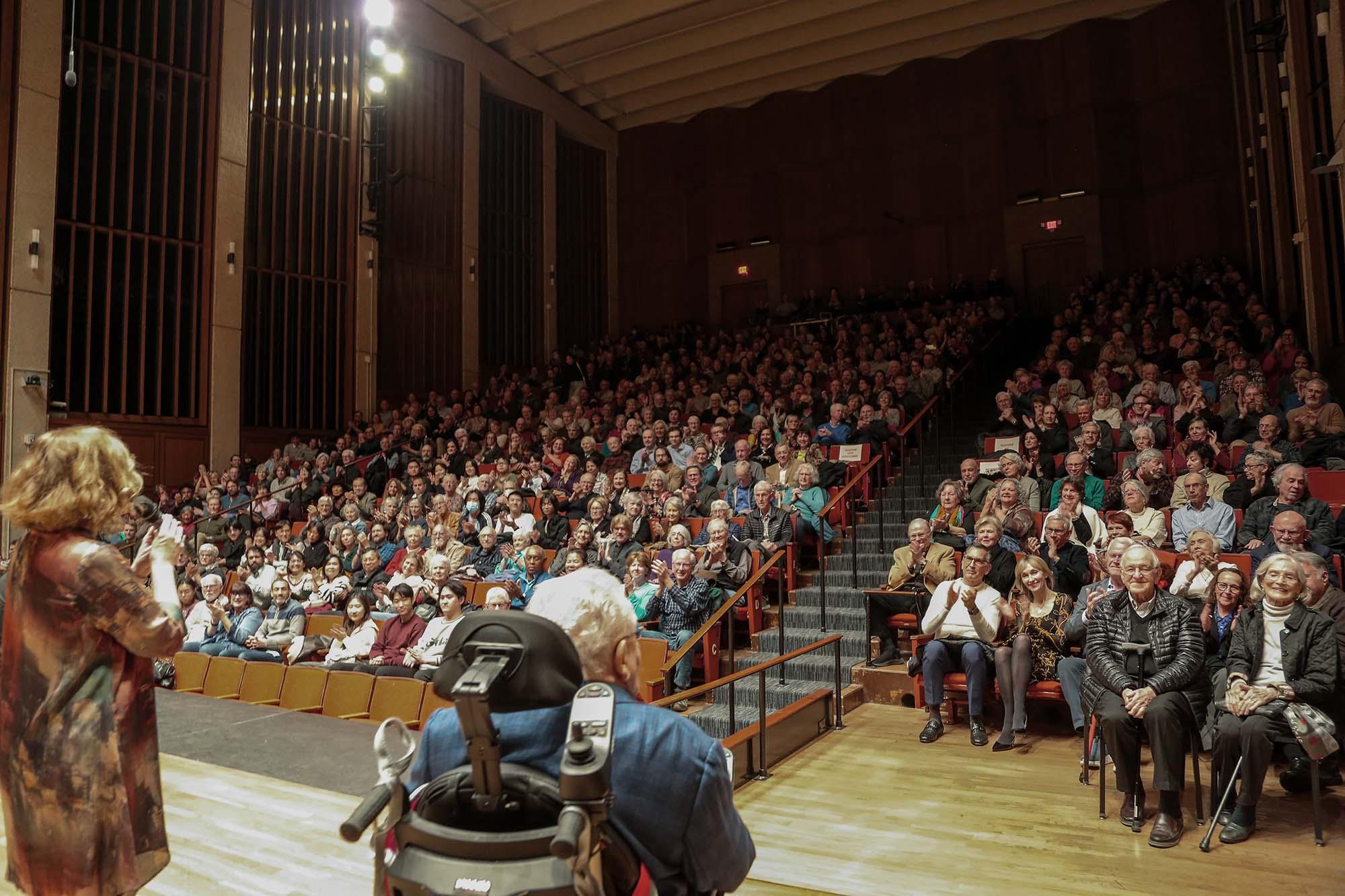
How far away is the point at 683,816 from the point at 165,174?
36.7 ft

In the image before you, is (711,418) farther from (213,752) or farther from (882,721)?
(213,752)

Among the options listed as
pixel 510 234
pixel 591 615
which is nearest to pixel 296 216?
pixel 510 234

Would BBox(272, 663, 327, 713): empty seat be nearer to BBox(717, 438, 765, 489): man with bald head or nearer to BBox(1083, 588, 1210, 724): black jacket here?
BBox(717, 438, 765, 489): man with bald head

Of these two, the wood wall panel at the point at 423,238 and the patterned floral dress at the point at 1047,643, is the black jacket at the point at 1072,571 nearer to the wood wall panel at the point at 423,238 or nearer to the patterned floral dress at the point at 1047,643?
the patterned floral dress at the point at 1047,643

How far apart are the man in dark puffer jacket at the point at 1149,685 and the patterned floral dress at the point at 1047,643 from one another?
61cm

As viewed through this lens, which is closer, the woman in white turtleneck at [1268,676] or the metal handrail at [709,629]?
the woman in white turtleneck at [1268,676]

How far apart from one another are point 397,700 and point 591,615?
4010mm

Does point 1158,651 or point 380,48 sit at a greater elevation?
point 380,48

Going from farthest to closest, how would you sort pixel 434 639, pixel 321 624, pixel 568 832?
1. pixel 321 624
2. pixel 434 639
3. pixel 568 832

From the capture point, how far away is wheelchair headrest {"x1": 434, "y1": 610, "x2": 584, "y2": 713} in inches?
40.1

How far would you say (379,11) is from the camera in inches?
309

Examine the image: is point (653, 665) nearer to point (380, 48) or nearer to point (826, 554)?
point (826, 554)

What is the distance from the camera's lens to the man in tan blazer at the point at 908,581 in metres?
5.04

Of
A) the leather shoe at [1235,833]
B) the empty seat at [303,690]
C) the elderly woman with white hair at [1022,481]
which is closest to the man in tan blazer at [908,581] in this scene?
the elderly woman with white hair at [1022,481]
